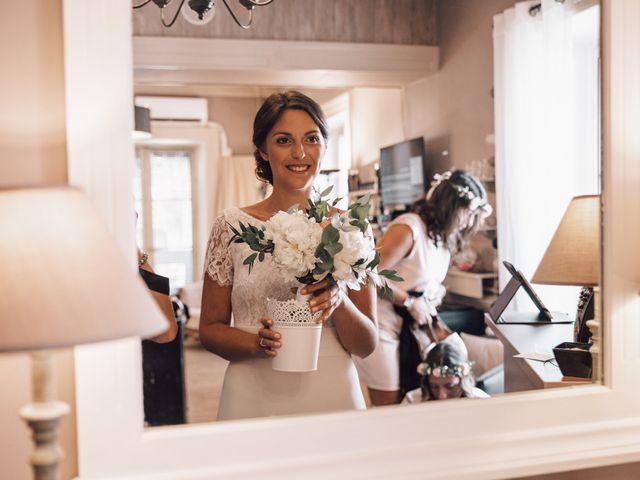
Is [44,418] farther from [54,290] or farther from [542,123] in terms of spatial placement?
[542,123]

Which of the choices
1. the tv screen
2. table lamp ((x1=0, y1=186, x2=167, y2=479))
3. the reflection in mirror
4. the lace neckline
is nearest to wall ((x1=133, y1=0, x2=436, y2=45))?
the reflection in mirror

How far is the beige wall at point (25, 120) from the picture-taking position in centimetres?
101

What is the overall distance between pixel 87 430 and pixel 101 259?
385 mm

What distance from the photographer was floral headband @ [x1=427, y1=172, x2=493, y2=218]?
131cm

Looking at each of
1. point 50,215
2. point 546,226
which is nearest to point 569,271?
point 546,226

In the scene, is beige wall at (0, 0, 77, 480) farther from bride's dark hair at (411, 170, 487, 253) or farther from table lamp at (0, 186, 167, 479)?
bride's dark hair at (411, 170, 487, 253)

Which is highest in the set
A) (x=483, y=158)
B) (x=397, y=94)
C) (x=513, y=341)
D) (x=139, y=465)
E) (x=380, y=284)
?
(x=397, y=94)

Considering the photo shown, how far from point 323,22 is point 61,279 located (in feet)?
2.35

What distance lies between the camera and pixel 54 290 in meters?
0.74

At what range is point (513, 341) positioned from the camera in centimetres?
137

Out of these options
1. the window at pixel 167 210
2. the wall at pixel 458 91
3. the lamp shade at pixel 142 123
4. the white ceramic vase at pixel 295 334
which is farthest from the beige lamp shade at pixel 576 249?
the lamp shade at pixel 142 123

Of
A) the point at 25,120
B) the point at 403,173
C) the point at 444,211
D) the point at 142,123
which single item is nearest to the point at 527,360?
the point at 444,211

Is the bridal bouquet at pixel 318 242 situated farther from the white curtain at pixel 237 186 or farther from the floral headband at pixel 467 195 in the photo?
the floral headband at pixel 467 195

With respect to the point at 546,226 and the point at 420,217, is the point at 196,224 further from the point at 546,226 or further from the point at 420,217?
the point at 546,226
